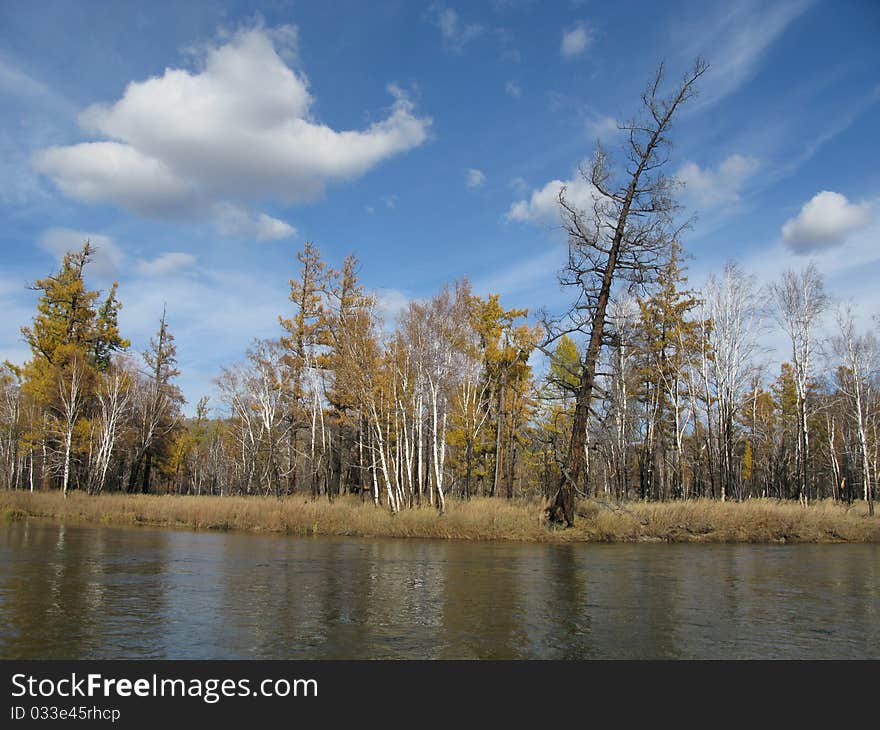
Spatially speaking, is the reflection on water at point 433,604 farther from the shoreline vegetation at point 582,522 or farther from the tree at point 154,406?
the tree at point 154,406

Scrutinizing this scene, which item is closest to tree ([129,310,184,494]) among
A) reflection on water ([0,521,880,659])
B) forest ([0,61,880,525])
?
forest ([0,61,880,525])

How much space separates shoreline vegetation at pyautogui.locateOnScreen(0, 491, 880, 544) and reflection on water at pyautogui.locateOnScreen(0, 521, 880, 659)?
3.72 m

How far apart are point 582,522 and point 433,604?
13.0 m

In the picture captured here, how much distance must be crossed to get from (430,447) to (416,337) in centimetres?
905

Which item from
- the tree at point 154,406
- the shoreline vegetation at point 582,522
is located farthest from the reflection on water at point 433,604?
the tree at point 154,406

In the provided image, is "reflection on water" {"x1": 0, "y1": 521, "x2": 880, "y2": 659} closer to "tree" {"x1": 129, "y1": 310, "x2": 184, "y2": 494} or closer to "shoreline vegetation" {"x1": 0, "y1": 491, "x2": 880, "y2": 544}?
"shoreline vegetation" {"x1": 0, "y1": 491, "x2": 880, "y2": 544}

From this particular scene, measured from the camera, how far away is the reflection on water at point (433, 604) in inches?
297

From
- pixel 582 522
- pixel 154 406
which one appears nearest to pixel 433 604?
pixel 582 522

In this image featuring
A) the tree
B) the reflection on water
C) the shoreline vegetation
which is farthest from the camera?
the tree

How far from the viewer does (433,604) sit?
10312 millimetres

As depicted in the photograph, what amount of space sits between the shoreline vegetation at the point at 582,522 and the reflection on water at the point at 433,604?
3.72m

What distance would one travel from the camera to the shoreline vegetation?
867 inches
